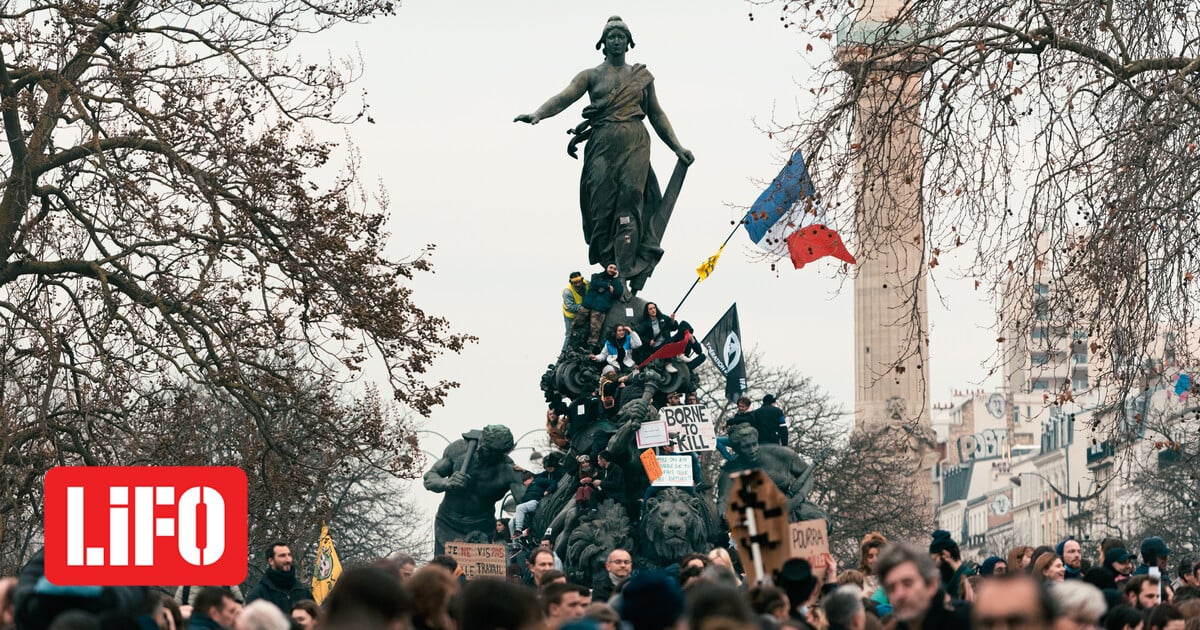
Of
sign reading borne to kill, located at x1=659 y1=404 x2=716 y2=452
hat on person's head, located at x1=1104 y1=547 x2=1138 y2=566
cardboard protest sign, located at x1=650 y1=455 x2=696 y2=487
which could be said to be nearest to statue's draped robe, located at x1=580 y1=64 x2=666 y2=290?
sign reading borne to kill, located at x1=659 y1=404 x2=716 y2=452

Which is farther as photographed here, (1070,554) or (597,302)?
(597,302)

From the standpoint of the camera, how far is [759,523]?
33.2 feet

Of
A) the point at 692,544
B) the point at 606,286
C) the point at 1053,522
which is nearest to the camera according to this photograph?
the point at 692,544

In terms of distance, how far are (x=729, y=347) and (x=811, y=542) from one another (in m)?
22.3

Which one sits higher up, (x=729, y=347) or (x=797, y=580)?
(x=729, y=347)

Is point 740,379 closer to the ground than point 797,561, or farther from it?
farther from it

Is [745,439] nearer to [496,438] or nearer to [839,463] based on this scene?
[496,438]

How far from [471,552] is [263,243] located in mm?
4499

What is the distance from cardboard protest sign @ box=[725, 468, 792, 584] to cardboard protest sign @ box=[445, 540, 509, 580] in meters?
10.2

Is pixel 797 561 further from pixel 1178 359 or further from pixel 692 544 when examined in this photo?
pixel 692 544

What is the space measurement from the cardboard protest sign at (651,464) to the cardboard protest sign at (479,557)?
295 cm

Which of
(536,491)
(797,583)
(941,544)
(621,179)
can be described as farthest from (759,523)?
(621,179)

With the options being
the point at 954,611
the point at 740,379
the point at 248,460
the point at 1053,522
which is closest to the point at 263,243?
the point at 248,460

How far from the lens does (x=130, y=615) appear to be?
8.98m
